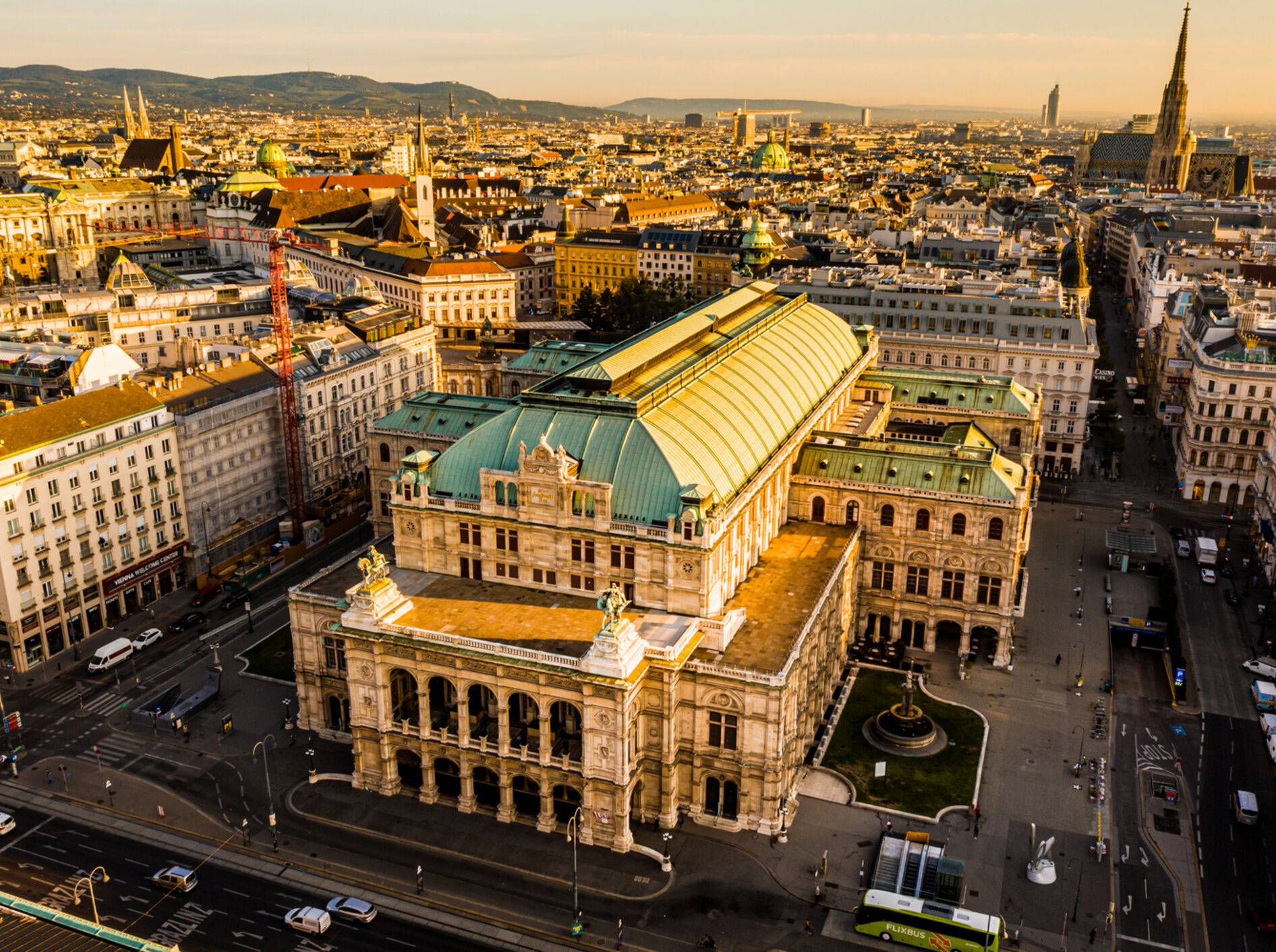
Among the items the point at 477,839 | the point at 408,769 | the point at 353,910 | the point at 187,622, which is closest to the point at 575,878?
the point at 477,839

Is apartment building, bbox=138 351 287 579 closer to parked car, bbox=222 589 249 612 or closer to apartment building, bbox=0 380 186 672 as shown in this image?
apartment building, bbox=0 380 186 672

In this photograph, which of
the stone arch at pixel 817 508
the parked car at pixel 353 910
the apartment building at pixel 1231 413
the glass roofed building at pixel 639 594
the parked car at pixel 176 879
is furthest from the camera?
the apartment building at pixel 1231 413

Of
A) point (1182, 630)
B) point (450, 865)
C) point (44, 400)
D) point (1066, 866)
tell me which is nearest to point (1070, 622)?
point (1182, 630)

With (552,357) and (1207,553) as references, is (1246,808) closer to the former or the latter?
(1207,553)

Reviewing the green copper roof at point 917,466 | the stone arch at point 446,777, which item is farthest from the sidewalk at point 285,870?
the green copper roof at point 917,466

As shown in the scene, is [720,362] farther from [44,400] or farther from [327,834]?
[44,400]

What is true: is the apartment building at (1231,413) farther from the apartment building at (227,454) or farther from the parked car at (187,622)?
the parked car at (187,622)
